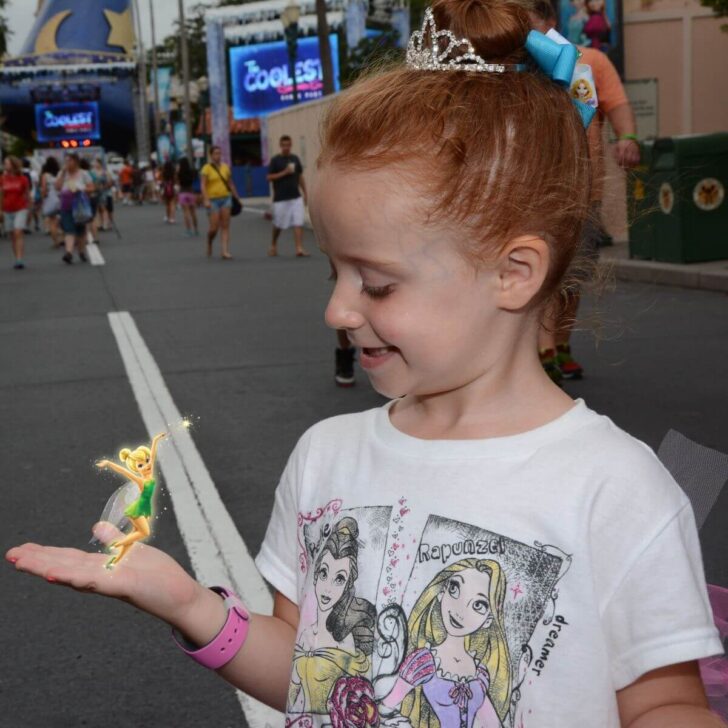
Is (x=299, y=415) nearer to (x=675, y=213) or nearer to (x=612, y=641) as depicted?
(x=612, y=641)

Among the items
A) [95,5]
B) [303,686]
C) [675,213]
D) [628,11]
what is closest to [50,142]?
[95,5]

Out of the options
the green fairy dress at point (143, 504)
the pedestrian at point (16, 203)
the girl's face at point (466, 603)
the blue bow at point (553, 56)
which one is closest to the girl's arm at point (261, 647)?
the green fairy dress at point (143, 504)

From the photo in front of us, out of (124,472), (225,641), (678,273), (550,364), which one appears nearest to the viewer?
(124,472)

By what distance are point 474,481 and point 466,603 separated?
15cm

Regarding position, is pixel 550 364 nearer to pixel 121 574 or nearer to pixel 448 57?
pixel 448 57

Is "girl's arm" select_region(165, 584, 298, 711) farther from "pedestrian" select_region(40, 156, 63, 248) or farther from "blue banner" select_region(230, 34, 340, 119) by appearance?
"blue banner" select_region(230, 34, 340, 119)

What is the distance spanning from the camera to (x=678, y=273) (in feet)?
42.5

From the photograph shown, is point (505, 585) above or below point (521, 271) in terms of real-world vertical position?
below

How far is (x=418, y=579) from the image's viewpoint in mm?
1613

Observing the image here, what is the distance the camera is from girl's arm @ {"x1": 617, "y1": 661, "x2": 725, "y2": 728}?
1.52 metres

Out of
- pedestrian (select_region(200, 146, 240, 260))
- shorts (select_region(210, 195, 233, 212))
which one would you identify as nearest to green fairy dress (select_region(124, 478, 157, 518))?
pedestrian (select_region(200, 146, 240, 260))

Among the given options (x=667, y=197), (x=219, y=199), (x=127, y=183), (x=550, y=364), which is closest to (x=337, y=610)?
(x=550, y=364)

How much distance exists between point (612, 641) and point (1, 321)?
40.8 ft

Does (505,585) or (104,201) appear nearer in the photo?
(505,585)
